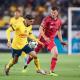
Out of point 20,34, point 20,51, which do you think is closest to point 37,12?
point 20,34

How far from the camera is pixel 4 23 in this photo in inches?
1319

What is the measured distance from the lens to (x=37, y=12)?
3434cm

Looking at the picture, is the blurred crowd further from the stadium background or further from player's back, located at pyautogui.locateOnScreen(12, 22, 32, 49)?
player's back, located at pyautogui.locateOnScreen(12, 22, 32, 49)

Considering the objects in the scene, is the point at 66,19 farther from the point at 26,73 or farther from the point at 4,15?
the point at 26,73

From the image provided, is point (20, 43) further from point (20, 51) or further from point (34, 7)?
point (34, 7)

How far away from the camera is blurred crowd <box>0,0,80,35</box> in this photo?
33.8m

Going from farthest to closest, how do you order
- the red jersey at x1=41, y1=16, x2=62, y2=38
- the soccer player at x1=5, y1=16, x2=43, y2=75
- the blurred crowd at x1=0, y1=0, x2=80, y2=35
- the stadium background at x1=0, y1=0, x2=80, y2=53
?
1. the blurred crowd at x1=0, y1=0, x2=80, y2=35
2. the stadium background at x1=0, y1=0, x2=80, y2=53
3. the red jersey at x1=41, y1=16, x2=62, y2=38
4. the soccer player at x1=5, y1=16, x2=43, y2=75

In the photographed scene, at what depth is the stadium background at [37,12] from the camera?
32.7 meters

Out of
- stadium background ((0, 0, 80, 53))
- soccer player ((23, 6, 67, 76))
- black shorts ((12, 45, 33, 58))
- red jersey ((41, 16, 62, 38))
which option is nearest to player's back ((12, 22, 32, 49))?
black shorts ((12, 45, 33, 58))

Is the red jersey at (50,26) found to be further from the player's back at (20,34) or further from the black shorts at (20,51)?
the black shorts at (20,51)

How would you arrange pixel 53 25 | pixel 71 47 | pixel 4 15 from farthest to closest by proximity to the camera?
pixel 4 15 → pixel 71 47 → pixel 53 25

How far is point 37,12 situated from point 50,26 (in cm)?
1593

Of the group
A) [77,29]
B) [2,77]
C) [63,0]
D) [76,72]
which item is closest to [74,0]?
[63,0]

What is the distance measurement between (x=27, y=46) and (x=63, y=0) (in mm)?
17366
